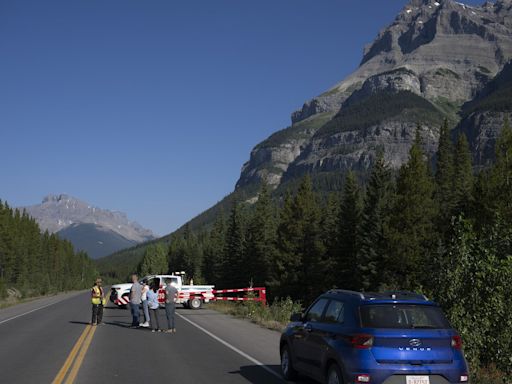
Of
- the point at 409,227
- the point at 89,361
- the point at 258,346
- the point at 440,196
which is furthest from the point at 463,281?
the point at 440,196

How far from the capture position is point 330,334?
Answer: 9.21 meters

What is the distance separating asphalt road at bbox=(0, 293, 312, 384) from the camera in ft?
36.8

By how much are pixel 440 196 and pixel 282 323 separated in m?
76.4

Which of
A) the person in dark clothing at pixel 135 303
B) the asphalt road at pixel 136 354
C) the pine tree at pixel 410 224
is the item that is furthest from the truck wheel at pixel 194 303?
the pine tree at pixel 410 224

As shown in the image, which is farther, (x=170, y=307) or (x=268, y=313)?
(x=268, y=313)

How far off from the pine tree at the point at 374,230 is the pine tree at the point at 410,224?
94 centimetres

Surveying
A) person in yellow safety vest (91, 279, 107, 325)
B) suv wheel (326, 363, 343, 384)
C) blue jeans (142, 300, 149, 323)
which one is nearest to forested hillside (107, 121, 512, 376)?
blue jeans (142, 300, 149, 323)

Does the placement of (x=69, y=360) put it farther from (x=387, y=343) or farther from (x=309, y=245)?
(x=309, y=245)

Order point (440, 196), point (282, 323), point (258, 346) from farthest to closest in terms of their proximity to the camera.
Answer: point (440, 196), point (282, 323), point (258, 346)

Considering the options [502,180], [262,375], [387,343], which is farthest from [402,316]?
[502,180]

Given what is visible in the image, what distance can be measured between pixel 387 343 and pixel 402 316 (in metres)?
0.64

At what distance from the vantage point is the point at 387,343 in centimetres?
826

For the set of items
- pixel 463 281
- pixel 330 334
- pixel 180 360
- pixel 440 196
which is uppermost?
pixel 440 196

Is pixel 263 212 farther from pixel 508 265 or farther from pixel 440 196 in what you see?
pixel 508 265
